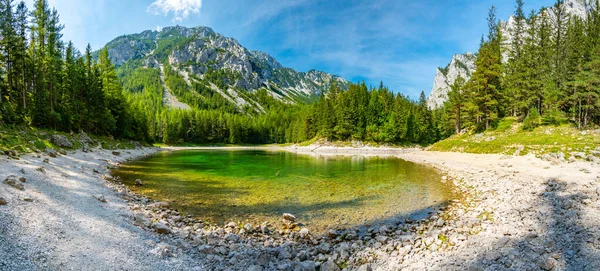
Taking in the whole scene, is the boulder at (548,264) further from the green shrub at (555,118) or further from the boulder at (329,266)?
the green shrub at (555,118)

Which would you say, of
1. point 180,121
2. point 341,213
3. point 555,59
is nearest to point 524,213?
point 341,213

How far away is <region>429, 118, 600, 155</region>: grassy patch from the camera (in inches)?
1144

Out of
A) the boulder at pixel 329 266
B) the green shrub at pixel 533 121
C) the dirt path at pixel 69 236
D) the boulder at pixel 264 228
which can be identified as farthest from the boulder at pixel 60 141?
the green shrub at pixel 533 121

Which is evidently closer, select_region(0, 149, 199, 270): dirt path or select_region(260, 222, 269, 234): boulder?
select_region(0, 149, 199, 270): dirt path

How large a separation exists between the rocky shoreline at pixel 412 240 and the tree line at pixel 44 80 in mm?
29512

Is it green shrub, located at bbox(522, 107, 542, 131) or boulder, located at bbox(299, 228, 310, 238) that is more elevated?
green shrub, located at bbox(522, 107, 542, 131)

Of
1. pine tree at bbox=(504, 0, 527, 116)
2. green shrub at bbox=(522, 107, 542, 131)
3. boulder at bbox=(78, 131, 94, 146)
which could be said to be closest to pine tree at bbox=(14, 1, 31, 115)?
boulder at bbox=(78, 131, 94, 146)

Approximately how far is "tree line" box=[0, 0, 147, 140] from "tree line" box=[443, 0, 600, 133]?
7196 centimetres

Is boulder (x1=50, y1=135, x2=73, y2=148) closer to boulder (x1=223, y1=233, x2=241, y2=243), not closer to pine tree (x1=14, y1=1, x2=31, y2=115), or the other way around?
pine tree (x1=14, y1=1, x2=31, y2=115)

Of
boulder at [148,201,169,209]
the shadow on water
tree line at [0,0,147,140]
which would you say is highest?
tree line at [0,0,147,140]

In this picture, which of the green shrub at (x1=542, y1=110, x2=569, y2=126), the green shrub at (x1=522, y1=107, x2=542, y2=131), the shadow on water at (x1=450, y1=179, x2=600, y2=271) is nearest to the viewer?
the shadow on water at (x1=450, y1=179, x2=600, y2=271)

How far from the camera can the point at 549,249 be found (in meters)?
Answer: 7.65

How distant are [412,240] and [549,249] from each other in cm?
386

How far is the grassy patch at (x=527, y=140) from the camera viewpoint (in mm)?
29062
